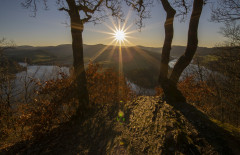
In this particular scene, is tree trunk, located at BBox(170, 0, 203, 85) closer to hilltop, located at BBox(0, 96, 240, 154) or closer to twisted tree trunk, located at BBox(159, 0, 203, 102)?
twisted tree trunk, located at BBox(159, 0, 203, 102)

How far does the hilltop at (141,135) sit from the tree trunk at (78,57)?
84cm

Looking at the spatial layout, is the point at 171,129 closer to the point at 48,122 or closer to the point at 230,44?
the point at 48,122

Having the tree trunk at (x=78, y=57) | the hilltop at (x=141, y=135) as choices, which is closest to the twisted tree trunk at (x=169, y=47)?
the hilltop at (x=141, y=135)

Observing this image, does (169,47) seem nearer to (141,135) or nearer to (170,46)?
(170,46)

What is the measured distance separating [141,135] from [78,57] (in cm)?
403

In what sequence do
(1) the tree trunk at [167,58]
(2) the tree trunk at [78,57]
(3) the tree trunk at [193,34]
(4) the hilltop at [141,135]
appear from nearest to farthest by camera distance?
1. (4) the hilltop at [141,135]
2. (3) the tree trunk at [193,34]
3. (1) the tree trunk at [167,58]
4. (2) the tree trunk at [78,57]

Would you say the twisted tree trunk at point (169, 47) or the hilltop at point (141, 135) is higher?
the twisted tree trunk at point (169, 47)

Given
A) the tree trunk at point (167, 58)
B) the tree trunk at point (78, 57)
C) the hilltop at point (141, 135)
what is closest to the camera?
the hilltop at point (141, 135)

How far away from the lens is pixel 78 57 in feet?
18.0

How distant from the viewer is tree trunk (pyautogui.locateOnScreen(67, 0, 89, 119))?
5.26 meters

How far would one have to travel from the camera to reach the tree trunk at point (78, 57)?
5258 mm

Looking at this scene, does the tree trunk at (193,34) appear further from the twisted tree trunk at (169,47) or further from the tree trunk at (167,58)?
the tree trunk at (167,58)

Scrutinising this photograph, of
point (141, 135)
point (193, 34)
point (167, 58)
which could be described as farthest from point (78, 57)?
point (193, 34)

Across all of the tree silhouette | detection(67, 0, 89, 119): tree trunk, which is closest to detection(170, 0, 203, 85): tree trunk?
the tree silhouette
